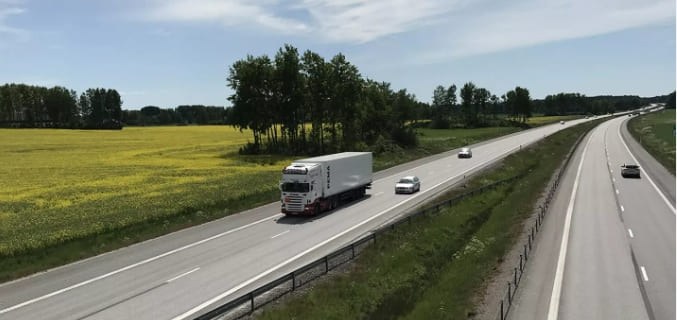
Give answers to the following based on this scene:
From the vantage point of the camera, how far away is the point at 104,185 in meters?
50.3

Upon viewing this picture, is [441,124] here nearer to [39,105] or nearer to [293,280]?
[39,105]

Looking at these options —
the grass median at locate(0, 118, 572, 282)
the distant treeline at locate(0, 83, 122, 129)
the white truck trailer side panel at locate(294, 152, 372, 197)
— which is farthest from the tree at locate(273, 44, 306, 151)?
the distant treeline at locate(0, 83, 122, 129)

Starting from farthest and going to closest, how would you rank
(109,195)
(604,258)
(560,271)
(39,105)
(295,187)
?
1. (39,105)
2. (109,195)
3. (295,187)
4. (604,258)
5. (560,271)

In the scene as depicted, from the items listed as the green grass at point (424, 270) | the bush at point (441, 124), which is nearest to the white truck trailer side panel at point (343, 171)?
the green grass at point (424, 270)

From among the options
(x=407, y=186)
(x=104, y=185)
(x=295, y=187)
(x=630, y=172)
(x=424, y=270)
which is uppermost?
(x=295, y=187)

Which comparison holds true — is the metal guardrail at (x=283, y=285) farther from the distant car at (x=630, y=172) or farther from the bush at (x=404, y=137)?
the bush at (x=404, y=137)

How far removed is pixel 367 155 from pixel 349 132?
5046cm

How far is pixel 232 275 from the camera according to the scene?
74.2ft

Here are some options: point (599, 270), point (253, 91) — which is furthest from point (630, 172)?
point (253, 91)

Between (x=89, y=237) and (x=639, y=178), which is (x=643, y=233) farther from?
(x=89, y=237)

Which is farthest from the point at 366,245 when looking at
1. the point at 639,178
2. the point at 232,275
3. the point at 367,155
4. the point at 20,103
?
the point at 20,103

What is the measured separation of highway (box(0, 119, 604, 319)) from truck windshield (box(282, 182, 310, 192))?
6.88 ft

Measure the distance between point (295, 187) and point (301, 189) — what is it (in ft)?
1.67

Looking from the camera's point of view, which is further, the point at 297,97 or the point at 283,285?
the point at 297,97
